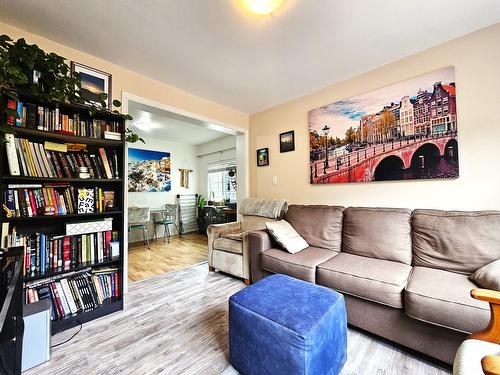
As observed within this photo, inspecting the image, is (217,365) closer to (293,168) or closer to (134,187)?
(293,168)

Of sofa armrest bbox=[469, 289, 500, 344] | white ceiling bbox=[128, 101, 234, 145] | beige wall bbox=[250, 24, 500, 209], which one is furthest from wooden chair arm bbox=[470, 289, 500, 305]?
white ceiling bbox=[128, 101, 234, 145]

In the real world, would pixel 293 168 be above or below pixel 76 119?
below

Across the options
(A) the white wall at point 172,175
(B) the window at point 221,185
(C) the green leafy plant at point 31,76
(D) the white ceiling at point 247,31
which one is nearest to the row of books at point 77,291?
(C) the green leafy plant at point 31,76

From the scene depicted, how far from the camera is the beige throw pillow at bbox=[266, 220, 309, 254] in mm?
2125

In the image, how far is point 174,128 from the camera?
4.25 metres

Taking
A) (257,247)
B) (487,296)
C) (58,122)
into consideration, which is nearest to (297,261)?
(257,247)

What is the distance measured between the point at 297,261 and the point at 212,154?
413cm

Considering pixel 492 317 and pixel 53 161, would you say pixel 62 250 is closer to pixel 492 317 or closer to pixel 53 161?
pixel 53 161

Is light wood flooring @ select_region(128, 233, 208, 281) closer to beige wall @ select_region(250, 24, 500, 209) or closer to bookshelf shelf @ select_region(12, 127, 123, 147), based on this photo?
bookshelf shelf @ select_region(12, 127, 123, 147)

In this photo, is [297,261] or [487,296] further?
[297,261]

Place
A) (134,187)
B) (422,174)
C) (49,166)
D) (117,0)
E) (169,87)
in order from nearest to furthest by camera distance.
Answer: (117,0), (49,166), (422,174), (169,87), (134,187)

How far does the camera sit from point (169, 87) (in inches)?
104

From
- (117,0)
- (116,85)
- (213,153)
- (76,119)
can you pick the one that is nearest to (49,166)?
(76,119)

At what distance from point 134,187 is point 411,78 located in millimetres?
4991
